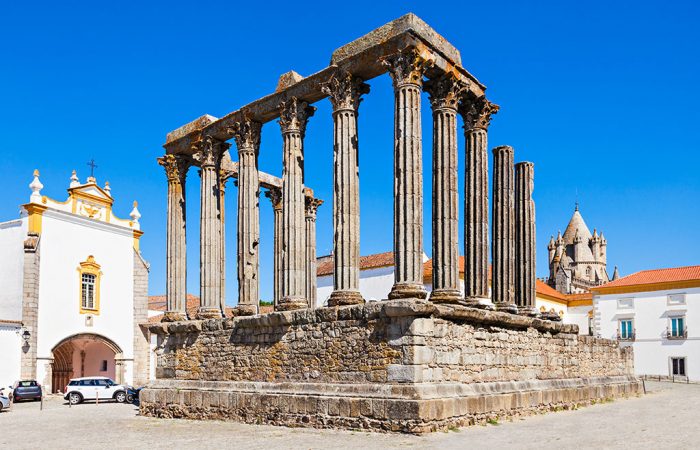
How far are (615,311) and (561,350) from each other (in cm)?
3070

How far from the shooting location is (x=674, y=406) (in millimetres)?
19156

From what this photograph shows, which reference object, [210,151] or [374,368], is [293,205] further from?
[374,368]

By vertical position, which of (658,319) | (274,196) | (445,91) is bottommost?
(658,319)

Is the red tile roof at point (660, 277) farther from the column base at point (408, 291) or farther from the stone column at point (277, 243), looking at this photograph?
the column base at point (408, 291)

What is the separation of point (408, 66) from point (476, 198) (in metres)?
3.98

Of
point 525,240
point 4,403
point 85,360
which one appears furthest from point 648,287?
point 4,403

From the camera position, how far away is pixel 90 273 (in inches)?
1387

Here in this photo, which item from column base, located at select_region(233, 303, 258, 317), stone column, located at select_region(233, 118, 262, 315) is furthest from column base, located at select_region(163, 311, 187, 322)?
column base, located at select_region(233, 303, 258, 317)

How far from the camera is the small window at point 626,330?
45312mm

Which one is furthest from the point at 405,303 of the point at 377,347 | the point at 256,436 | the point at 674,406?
the point at 674,406

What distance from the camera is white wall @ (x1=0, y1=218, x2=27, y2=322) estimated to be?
1262 inches

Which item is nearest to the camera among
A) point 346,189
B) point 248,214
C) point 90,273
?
point 346,189

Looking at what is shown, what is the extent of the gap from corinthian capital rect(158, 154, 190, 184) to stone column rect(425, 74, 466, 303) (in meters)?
9.08

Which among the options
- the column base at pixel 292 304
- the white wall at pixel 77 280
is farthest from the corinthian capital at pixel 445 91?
the white wall at pixel 77 280
